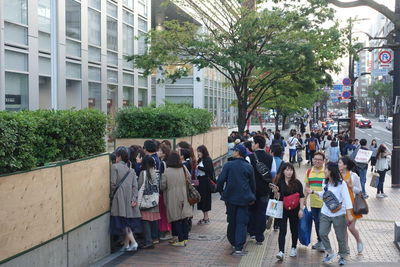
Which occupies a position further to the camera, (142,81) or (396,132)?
(142,81)

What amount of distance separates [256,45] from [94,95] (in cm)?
718

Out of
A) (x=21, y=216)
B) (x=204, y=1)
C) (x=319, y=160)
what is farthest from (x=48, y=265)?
(x=204, y=1)

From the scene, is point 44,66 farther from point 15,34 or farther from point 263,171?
point 263,171

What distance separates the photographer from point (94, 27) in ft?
71.9

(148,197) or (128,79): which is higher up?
(128,79)

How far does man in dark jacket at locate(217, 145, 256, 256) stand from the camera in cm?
844

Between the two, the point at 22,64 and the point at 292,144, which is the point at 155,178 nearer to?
the point at 22,64

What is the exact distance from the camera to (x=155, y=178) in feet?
28.8

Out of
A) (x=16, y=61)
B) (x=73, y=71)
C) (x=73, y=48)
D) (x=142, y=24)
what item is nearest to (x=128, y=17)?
(x=142, y=24)

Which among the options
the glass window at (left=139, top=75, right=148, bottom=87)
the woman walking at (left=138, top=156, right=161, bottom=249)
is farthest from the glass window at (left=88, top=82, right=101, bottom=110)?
the woman walking at (left=138, top=156, right=161, bottom=249)

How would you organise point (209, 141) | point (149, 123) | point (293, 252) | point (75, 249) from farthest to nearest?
point (209, 141) → point (149, 123) → point (293, 252) → point (75, 249)

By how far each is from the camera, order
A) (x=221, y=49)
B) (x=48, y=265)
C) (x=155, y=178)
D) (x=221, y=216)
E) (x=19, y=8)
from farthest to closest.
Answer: (x=221, y=49) → (x=19, y=8) → (x=221, y=216) → (x=155, y=178) → (x=48, y=265)

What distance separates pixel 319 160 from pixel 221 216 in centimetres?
410

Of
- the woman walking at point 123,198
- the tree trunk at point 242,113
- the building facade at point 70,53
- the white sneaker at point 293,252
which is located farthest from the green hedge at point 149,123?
the tree trunk at point 242,113
